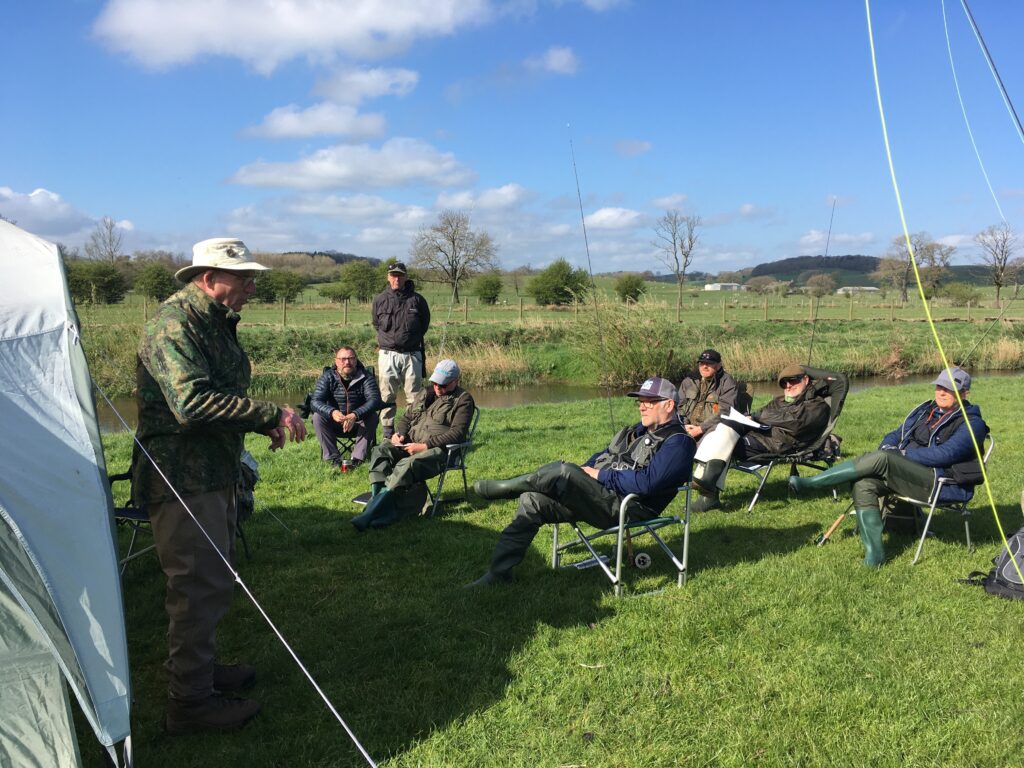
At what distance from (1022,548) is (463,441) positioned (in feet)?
13.4

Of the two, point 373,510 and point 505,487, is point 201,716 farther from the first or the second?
point 373,510

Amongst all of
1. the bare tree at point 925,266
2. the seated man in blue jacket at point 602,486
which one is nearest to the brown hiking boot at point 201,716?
the seated man in blue jacket at point 602,486

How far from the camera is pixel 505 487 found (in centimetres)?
456

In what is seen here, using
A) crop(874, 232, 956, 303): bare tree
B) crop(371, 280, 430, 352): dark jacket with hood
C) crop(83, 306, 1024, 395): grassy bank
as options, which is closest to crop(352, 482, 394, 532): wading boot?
crop(371, 280, 430, 352): dark jacket with hood

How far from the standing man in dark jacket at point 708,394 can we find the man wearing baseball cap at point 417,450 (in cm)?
217

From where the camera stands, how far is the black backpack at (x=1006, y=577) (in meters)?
4.22

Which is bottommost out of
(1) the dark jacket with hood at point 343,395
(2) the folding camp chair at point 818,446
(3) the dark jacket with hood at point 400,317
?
(2) the folding camp chair at point 818,446

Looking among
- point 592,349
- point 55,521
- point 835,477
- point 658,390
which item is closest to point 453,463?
point 658,390

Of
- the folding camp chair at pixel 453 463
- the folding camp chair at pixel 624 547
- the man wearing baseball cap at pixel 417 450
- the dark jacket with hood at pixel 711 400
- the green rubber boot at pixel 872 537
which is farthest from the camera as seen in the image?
the dark jacket with hood at pixel 711 400

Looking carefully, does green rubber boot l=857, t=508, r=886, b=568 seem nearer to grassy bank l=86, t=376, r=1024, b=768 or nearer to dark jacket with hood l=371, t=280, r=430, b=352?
grassy bank l=86, t=376, r=1024, b=768

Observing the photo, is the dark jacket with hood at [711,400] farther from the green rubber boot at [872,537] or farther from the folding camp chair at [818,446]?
the green rubber boot at [872,537]

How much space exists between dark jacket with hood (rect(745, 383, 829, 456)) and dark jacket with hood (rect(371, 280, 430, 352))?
375cm

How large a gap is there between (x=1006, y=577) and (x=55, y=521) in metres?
4.79

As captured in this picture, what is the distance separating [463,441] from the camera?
6.55m
